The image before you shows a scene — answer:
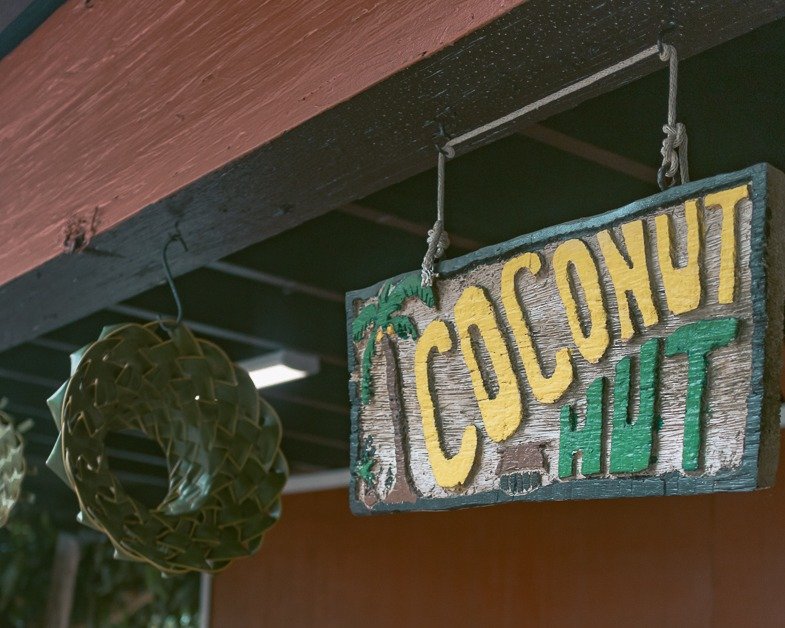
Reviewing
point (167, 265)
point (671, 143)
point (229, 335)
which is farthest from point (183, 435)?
point (229, 335)

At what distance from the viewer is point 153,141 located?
4.45ft

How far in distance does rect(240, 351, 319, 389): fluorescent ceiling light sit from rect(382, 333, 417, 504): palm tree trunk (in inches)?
73.7

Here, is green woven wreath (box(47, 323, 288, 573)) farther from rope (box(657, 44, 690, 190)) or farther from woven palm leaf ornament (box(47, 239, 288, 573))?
rope (box(657, 44, 690, 190))

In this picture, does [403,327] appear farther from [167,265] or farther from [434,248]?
[167,265]

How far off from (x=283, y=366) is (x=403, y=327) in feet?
6.27

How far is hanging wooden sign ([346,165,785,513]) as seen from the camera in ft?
2.46

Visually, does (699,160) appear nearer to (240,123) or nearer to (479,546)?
(240,123)

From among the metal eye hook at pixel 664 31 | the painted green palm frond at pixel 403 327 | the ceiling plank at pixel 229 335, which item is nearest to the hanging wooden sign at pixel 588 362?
the painted green palm frond at pixel 403 327

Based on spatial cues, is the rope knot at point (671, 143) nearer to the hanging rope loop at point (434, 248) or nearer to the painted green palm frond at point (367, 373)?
the hanging rope loop at point (434, 248)

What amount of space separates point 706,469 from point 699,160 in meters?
1.06

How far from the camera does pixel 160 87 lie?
1354 mm

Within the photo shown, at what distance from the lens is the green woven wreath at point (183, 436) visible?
1349 mm

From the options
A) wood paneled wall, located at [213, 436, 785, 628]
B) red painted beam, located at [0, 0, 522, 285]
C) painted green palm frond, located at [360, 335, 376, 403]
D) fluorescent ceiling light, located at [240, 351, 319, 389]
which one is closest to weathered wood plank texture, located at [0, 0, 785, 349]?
red painted beam, located at [0, 0, 522, 285]

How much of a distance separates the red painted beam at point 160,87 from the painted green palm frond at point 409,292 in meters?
0.20
